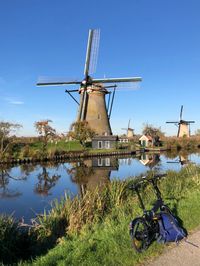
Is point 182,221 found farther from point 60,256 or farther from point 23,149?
point 23,149

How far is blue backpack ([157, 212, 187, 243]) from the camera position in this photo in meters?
4.95

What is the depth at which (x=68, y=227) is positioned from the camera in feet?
23.7

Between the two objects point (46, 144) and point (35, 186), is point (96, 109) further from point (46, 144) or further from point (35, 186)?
point (35, 186)

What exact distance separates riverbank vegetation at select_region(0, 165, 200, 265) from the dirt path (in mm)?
205

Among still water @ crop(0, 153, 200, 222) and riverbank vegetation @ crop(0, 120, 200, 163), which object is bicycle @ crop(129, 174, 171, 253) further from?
riverbank vegetation @ crop(0, 120, 200, 163)

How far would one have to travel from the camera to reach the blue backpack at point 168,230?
4.95m

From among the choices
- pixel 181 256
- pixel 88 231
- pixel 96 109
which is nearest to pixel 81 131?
pixel 96 109

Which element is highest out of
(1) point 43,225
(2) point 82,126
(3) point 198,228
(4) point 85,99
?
(4) point 85,99

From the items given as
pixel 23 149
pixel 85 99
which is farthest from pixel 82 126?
pixel 23 149

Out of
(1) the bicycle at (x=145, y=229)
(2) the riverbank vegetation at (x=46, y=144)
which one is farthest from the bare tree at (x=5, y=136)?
(1) the bicycle at (x=145, y=229)

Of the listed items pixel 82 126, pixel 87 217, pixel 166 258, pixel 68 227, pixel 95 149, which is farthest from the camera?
pixel 95 149

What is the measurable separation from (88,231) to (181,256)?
2.53 meters

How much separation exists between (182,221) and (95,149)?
41.5 metres

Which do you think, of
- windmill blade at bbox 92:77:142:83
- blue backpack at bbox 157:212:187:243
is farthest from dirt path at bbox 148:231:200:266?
windmill blade at bbox 92:77:142:83
